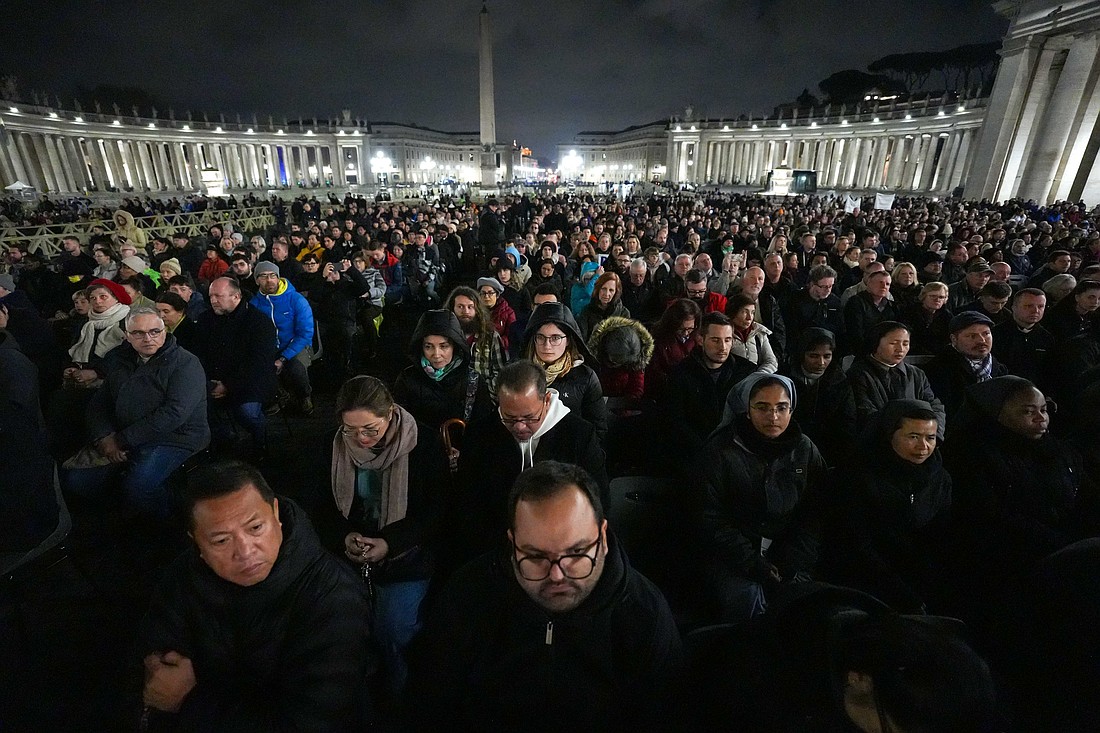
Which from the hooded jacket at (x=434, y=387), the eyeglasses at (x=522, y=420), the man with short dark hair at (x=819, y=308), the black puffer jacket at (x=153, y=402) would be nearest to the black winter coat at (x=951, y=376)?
the man with short dark hair at (x=819, y=308)

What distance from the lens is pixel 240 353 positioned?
15.6 ft

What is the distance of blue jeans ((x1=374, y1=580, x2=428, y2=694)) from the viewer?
2.70 m

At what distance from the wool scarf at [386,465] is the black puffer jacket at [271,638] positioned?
802 millimetres

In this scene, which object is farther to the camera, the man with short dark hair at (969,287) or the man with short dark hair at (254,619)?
the man with short dark hair at (969,287)

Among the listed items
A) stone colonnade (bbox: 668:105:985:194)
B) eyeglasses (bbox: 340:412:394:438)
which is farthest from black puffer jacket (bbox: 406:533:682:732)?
stone colonnade (bbox: 668:105:985:194)

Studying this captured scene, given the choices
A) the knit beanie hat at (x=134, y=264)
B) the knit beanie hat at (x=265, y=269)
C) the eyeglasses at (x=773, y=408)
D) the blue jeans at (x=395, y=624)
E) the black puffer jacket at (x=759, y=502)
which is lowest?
the blue jeans at (x=395, y=624)

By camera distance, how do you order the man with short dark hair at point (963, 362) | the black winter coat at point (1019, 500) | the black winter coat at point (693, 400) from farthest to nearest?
the man with short dark hair at point (963, 362)
the black winter coat at point (693, 400)
the black winter coat at point (1019, 500)

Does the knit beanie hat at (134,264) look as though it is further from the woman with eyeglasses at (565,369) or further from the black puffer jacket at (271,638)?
the black puffer jacket at (271,638)

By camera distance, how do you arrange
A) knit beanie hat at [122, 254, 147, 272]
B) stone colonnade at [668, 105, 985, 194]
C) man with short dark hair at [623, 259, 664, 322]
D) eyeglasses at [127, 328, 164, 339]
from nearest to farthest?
eyeglasses at [127, 328, 164, 339], man with short dark hair at [623, 259, 664, 322], knit beanie hat at [122, 254, 147, 272], stone colonnade at [668, 105, 985, 194]

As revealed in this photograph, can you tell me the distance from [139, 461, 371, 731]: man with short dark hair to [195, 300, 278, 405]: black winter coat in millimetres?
3209

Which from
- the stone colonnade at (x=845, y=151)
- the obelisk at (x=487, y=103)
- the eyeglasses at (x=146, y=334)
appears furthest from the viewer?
the stone colonnade at (x=845, y=151)

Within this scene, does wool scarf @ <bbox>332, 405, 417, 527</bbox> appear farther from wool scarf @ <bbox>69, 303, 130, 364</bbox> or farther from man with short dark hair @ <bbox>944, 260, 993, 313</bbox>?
man with short dark hair @ <bbox>944, 260, 993, 313</bbox>

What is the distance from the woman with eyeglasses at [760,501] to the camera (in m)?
2.73

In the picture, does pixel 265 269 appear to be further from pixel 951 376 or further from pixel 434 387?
pixel 951 376
